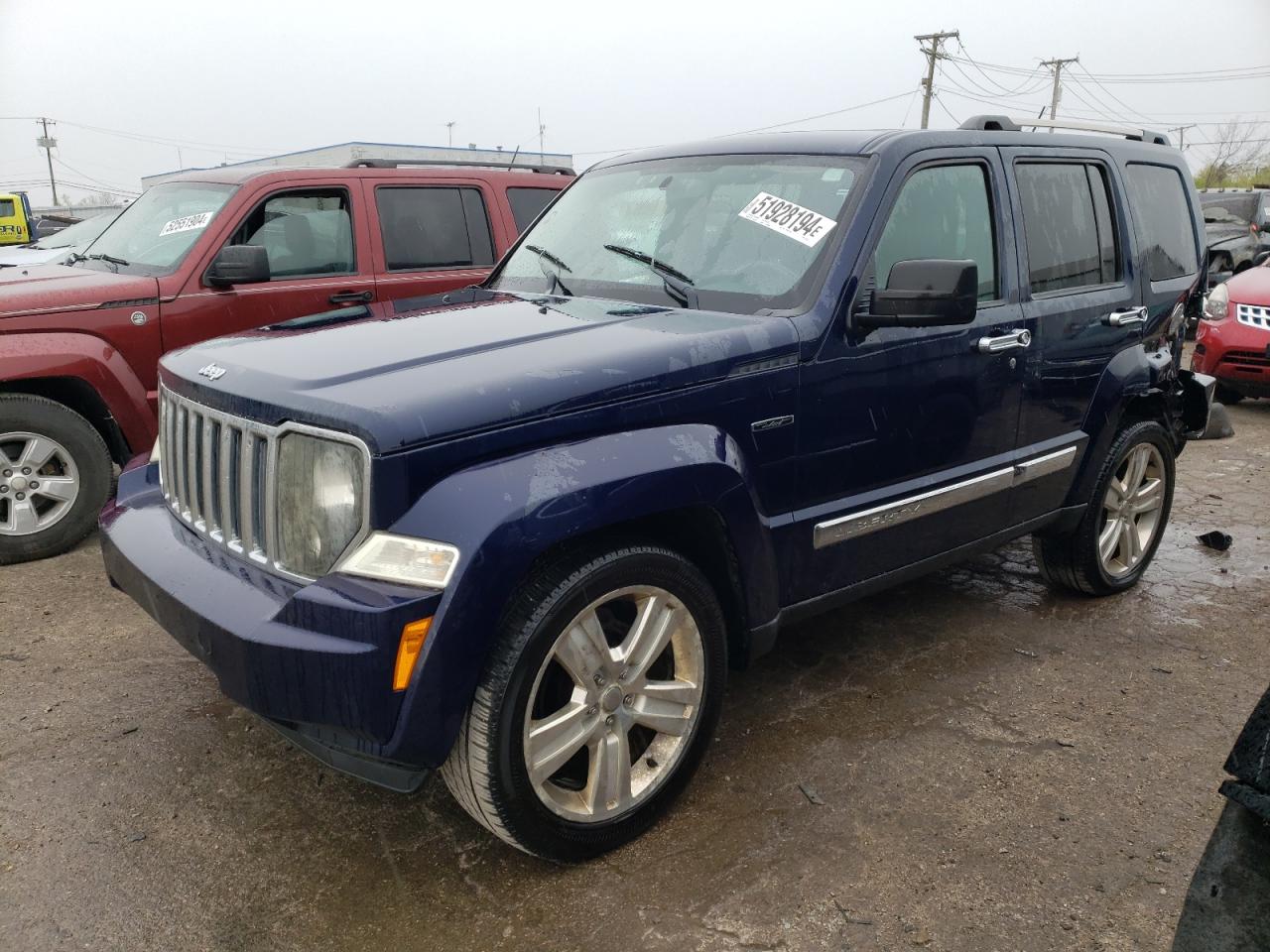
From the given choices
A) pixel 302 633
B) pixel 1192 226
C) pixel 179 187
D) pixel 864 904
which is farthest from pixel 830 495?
pixel 179 187

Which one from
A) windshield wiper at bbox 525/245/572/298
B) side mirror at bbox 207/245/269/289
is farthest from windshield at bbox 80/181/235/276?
windshield wiper at bbox 525/245/572/298

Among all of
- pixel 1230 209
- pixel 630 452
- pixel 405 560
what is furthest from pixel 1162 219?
pixel 1230 209

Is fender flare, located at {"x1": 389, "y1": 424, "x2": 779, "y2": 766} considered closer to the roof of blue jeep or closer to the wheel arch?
the roof of blue jeep

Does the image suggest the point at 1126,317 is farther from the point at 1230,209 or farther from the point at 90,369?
the point at 1230,209

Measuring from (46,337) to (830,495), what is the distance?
152 inches

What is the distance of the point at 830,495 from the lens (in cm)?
296

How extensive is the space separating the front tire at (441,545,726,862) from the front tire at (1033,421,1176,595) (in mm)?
2197

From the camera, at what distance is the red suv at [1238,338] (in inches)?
321

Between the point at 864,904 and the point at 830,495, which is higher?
the point at 830,495

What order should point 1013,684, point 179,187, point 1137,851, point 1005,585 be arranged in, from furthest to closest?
1. point 179,187
2. point 1005,585
3. point 1013,684
4. point 1137,851

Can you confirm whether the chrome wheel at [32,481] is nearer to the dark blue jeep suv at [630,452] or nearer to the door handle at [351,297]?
the door handle at [351,297]

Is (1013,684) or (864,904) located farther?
(1013,684)

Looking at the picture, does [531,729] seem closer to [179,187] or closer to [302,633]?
[302,633]

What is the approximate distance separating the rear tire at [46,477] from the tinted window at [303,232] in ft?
4.24
